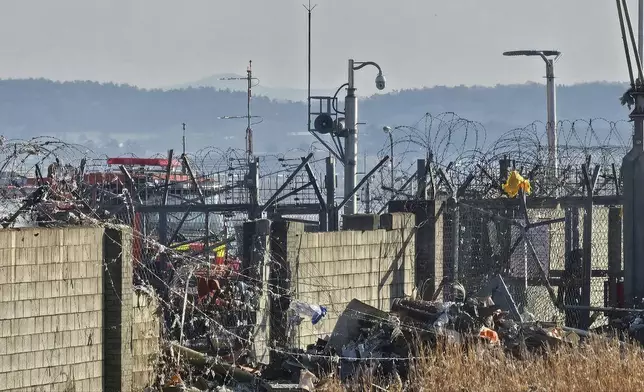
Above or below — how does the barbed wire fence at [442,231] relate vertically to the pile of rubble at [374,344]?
above

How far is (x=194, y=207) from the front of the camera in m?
20.2

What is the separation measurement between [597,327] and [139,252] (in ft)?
17.9

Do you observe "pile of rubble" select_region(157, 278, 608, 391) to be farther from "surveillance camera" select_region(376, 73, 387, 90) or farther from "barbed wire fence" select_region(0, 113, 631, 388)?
"surveillance camera" select_region(376, 73, 387, 90)

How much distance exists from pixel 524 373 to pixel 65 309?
4.19 metres

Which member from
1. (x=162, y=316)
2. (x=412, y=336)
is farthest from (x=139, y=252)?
(x=412, y=336)

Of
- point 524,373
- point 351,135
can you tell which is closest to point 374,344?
point 524,373

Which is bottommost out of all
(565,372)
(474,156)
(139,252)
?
(565,372)

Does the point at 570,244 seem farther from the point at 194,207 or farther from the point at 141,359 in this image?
the point at 141,359

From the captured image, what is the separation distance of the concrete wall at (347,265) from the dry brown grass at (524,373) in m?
1.91

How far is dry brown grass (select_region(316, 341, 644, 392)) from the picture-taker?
12.5 m

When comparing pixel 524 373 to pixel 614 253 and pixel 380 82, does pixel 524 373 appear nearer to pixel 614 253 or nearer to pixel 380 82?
pixel 614 253

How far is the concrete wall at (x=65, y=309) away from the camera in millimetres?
12172

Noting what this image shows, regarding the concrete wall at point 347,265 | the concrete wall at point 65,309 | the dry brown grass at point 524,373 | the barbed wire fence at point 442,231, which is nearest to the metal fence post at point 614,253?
the barbed wire fence at point 442,231

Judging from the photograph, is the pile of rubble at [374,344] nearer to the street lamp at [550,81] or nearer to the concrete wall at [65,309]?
the concrete wall at [65,309]
